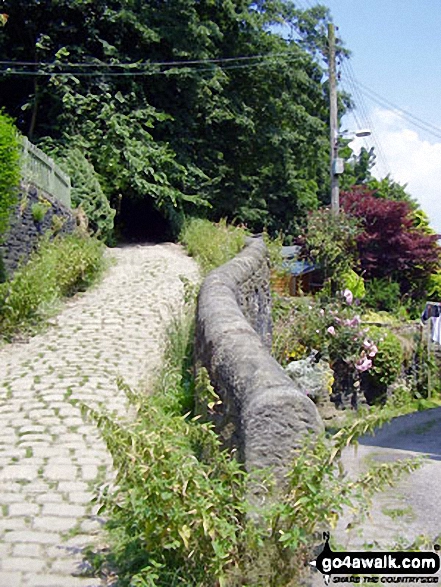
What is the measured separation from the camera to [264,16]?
75.8 feet

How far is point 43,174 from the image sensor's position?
13008 mm

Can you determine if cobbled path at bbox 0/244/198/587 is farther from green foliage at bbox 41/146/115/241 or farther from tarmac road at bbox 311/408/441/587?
green foliage at bbox 41/146/115/241

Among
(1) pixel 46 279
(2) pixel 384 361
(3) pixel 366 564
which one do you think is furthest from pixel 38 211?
(3) pixel 366 564

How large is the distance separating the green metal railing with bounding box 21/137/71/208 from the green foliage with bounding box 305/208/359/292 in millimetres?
5685

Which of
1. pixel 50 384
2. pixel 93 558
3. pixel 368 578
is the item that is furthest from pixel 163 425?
pixel 50 384

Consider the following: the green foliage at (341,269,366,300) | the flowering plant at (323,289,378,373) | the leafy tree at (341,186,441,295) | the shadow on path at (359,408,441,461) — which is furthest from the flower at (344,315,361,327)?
the leafy tree at (341,186,441,295)

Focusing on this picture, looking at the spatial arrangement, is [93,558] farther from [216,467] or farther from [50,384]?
[50,384]

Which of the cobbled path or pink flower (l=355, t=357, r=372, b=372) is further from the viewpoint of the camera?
pink flower (l=355, t=357, r=372, b=372)

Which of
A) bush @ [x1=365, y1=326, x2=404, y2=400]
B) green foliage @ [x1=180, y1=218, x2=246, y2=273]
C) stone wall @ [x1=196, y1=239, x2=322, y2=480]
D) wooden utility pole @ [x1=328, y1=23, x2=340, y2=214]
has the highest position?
wooden utility pole @ [x1=328, y1=23, x2=340, y2=214]

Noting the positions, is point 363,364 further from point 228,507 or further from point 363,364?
point 228,507

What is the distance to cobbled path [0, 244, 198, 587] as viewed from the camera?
3.77m

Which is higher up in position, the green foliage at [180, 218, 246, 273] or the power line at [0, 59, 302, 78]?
the power line at [0, 59, 302, 78]

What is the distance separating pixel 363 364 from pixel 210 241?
4.57m

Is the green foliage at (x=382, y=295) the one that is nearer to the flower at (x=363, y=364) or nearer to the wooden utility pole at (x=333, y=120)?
the wooden utility pole at (x=333, y=120)
